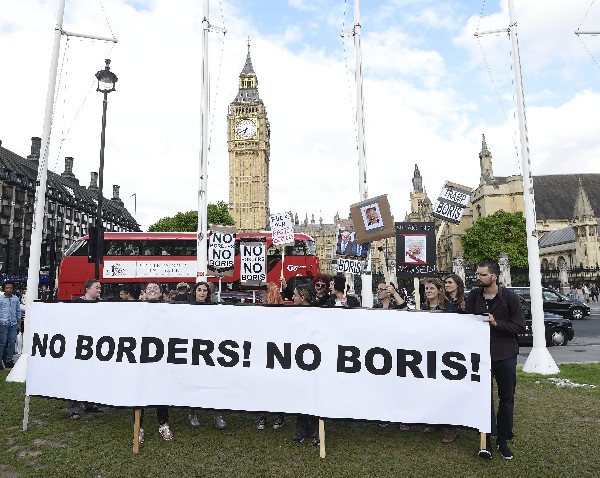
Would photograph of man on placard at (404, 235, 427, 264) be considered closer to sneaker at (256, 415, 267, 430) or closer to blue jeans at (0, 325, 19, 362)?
sneaker at (256, 415, 267, 430)

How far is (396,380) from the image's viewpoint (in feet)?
16.9

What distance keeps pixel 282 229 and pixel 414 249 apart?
7.07 meters

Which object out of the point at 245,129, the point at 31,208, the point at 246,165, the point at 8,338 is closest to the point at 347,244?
the point at 8,338

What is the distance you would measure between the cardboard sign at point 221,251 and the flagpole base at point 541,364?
30.7 feet

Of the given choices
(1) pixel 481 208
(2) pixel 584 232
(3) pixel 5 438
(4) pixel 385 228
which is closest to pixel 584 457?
(4) pixel 385 228

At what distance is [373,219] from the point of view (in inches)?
389

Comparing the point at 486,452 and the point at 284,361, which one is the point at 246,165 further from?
the point at 486,452

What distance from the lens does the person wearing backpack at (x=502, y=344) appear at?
5.07 m

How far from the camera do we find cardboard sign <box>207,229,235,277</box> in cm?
1526

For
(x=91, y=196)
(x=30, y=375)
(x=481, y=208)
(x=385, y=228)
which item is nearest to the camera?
(x=30, y=375)

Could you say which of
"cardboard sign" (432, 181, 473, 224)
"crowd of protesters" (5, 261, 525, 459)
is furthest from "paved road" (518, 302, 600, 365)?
"crowd of protesters" (5, 261, 525, 459)

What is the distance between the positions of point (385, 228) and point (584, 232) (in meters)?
69.7

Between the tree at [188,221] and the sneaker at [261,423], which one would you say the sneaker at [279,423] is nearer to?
the sneaker at [261,423]

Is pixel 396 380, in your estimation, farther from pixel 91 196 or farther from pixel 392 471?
pixel 91 196
